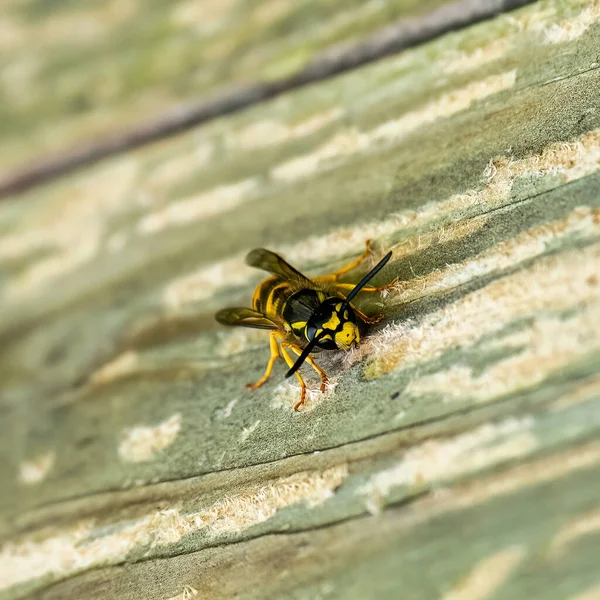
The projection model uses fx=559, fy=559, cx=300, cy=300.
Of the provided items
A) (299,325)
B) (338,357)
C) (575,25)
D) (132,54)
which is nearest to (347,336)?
(338,357)

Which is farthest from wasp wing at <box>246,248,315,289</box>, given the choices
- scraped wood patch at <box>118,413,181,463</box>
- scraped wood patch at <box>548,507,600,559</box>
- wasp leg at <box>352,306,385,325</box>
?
scraped wood patch at <box>548,507,600,559</box>

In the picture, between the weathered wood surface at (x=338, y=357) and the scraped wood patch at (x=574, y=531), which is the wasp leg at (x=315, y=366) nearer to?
the weathered wood surface at (x=338, y=357)

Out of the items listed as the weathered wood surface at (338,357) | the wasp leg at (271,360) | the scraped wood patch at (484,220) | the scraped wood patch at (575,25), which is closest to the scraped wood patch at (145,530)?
the weathered wood surface at (338,357)

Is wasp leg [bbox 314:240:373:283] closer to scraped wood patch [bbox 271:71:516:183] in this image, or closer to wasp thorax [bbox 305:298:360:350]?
wasp thorax [bbox 305:298:360:350]

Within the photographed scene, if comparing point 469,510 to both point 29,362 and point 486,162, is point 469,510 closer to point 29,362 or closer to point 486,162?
point 486,162

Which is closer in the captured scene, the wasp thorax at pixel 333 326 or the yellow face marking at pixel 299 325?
the wasp thorax at pixel 333 326

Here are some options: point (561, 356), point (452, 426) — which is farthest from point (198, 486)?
point (561, 356)
